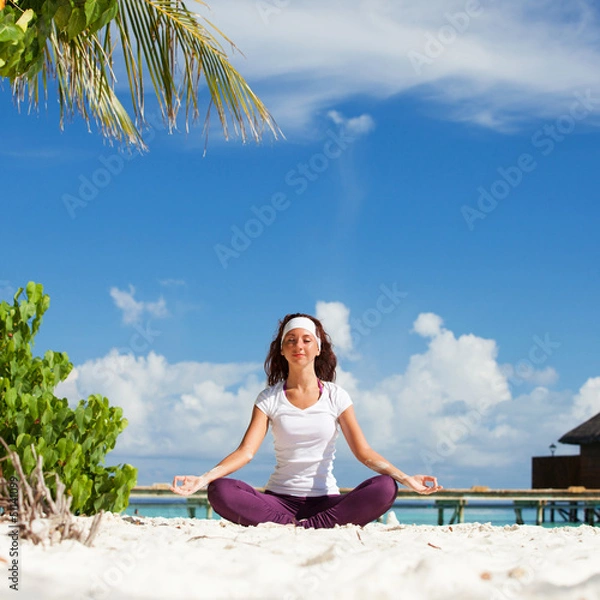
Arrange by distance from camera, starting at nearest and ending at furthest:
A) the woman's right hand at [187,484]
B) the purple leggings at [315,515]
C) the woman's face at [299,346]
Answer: the woman's right hand at [187,484] < the purple leggings at [315,515] < the woman's face at [299,346]

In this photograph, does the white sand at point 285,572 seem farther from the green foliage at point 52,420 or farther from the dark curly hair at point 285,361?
the dark curly hair at point 285,361

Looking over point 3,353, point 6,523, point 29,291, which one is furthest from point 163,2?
point 6,523

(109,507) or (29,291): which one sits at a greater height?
(29,291)

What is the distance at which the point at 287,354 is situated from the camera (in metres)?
4.94

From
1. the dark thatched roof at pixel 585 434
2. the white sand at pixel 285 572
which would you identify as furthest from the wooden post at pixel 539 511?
the white sand at pixel 285 572

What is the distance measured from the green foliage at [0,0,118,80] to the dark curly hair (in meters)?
2.36

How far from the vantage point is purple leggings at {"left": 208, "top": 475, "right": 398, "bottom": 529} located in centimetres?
456

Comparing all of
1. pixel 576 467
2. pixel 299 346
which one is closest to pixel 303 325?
pixel 299 346

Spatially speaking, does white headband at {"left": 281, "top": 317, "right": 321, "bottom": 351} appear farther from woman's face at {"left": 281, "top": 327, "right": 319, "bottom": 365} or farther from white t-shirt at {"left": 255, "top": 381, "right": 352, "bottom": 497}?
white t-shirt at {"left": 255, "top": 381, "right": 352, "bottom": 497}

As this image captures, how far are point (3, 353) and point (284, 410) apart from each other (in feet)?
6.36

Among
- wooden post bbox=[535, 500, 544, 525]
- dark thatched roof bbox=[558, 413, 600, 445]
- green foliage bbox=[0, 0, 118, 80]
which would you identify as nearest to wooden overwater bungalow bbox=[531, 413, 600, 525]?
dark thatched roof bbox=[558, 413, 600, 445]

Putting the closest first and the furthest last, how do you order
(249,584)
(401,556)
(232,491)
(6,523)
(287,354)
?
(249,584) < (401,556) < (6,523) < (232,491) < (287,354)

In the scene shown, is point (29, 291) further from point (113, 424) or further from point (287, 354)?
point (287, 354)

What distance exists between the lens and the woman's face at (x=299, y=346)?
4879 mm
